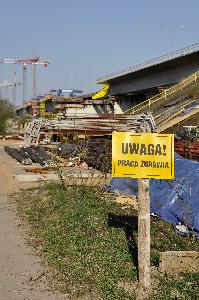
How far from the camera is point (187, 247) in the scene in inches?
339

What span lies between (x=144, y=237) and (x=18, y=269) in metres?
2.19

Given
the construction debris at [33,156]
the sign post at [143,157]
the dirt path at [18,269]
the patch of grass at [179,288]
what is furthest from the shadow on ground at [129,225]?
the construction debris at [33,156]

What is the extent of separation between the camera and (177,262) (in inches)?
291

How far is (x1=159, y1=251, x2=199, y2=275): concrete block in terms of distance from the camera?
7.35 metres

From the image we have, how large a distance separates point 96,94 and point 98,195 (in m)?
52.4

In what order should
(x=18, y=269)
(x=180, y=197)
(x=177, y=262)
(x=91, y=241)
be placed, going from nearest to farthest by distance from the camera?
(x=177, y=262), (x=18, y=269), (x=91, y=241), (x=180, y=197)

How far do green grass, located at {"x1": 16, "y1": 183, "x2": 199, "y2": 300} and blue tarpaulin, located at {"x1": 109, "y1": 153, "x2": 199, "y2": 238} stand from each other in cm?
29

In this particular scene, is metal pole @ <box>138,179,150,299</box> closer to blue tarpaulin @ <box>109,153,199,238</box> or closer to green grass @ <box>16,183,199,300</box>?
green grass @ <box>16,183,199,300</box>

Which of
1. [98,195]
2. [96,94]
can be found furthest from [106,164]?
[96,94]

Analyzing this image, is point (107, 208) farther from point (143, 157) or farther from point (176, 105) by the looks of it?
point (176, 105)

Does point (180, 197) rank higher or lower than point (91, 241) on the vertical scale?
higher

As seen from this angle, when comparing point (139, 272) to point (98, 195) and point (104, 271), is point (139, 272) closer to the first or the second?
point (104, 271)

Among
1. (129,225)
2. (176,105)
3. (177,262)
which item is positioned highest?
(176,105)

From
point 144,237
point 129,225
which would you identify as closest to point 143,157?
point 144,237
